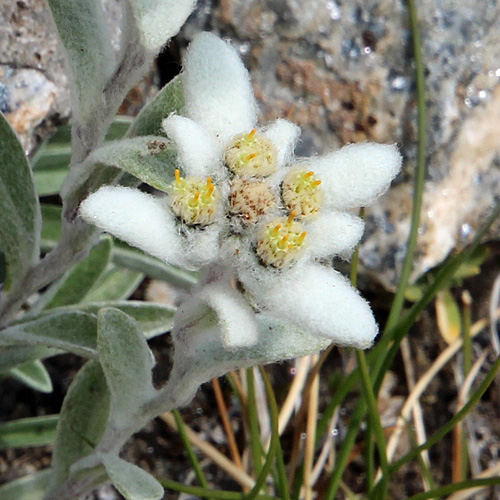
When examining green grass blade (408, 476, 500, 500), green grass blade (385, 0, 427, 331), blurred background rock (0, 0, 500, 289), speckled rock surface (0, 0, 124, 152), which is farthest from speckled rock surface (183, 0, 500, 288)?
green grass blade (408, 476, 500, 500)

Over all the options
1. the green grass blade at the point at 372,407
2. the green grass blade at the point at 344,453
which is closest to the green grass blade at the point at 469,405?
the green grass blade at the point at 372,407

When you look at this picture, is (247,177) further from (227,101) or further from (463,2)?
(463,2)

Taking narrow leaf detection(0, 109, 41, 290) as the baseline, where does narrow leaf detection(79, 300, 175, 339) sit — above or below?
below

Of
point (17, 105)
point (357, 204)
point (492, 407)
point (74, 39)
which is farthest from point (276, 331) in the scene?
point (492, 407)

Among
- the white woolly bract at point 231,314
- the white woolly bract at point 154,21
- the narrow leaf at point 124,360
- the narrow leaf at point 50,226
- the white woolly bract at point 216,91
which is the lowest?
the narrow leaf at point 50,226

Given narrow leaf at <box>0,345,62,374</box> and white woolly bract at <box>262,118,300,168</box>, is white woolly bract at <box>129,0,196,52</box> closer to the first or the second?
white woolly bract at <box>262,118,300,168</box>

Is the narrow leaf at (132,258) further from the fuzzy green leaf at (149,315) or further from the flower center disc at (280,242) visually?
the flower center disc at (280,242)
